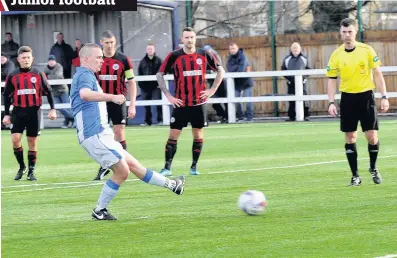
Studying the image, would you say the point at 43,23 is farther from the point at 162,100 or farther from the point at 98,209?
the point at 98,209

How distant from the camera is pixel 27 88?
15.8 metres

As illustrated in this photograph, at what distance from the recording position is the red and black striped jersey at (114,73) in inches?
606

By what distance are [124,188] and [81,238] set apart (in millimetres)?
4404

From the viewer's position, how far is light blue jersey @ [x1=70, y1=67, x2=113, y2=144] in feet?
35.2

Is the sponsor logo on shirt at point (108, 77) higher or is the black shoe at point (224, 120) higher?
the sponsor logo on shirt at point (108, 77)

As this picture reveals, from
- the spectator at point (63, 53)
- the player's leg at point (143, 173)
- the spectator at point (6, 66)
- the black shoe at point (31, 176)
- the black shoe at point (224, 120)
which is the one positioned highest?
the spectator at point (63, 53)

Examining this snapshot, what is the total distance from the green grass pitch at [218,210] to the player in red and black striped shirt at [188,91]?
1.98ft

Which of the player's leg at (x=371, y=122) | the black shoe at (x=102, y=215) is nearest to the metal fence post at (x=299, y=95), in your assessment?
the player's leg at (x=371, y=122)

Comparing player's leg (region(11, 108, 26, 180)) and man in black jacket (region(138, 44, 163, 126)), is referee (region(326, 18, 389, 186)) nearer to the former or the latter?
player's leg (region(11, 108, 26, 180))

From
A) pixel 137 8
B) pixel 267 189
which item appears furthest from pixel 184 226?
pixel 137 8

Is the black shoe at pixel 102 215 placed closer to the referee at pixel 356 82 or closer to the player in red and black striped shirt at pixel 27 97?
the referee at pixel 356 82

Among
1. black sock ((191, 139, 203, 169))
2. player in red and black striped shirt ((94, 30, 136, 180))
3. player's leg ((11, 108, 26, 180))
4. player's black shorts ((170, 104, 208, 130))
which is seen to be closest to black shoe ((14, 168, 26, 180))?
player's leg ((11, 108, 26, 180))

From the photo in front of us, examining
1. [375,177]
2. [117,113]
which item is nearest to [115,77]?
[117,113]

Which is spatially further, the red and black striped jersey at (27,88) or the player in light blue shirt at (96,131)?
the red and black striped jersey at (27,88)
